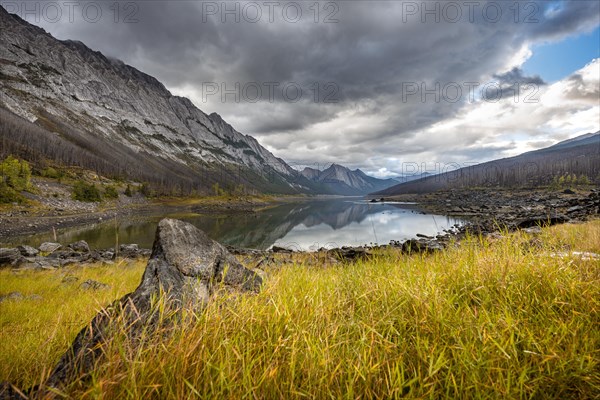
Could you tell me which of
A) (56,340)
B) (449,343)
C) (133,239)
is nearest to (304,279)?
(449,343)

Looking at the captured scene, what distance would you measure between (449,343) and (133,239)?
40502 mm

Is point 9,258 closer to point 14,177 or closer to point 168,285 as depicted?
point 168,285

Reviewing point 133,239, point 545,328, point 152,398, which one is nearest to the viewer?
point 152,398

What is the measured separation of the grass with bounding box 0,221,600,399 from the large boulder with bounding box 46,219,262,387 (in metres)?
0.21

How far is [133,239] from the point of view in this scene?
114 feet

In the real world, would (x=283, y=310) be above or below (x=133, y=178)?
below

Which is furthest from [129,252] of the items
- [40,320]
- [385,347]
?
[385,347]

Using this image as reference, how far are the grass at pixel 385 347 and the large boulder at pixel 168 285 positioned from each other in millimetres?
213

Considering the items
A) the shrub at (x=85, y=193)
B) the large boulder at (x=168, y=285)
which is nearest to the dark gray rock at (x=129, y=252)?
the large boulder at (x=168, y=285)

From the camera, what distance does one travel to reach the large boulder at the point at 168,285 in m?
2.22

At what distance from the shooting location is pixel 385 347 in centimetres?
212

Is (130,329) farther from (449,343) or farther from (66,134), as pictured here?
(66,134)

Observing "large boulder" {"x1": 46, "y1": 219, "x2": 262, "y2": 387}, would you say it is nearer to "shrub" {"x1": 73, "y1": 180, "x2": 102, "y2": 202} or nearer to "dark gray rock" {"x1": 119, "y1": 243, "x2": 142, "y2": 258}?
"dark gray rock" {"x1": 119, "y1": 243, "x2": 142, "y2": 258}

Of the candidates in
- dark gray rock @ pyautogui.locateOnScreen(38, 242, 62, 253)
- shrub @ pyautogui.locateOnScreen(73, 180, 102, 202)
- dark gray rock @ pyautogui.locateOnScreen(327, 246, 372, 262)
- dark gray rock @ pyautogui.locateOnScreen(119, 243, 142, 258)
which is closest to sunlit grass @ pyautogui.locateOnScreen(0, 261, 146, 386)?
dark gray rock @ pyautogui.locateOnScreen(327, 246, 372, 262)
